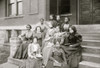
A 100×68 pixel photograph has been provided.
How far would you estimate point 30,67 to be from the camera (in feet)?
21.5

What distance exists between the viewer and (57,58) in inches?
259

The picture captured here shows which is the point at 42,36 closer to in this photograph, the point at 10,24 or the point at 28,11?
the point at 28,11

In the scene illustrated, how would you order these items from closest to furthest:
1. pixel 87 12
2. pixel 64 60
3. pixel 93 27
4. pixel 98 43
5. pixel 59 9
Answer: pixel 64 60 → pixel 98 43 → pixel 93 27 → pixel 87 12 → pixel 59 9

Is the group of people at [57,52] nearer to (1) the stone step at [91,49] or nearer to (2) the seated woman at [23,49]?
(1) the stone step at [91,49]

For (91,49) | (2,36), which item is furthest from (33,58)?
(2,36)

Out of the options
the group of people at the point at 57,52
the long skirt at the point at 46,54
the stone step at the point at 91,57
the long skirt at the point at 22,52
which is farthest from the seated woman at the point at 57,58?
Result: the long skirt at the point at 22,52

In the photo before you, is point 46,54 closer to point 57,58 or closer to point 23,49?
point 57,58

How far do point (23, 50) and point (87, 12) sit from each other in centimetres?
482

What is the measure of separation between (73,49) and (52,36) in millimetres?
1344

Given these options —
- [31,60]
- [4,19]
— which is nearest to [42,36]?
[31,60]

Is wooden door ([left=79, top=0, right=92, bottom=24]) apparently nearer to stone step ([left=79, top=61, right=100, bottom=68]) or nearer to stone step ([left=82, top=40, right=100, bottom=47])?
stone step ([left=82, top=40, right=100, bottom=47])

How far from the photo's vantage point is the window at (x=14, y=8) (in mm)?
13500

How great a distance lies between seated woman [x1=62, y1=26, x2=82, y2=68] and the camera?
653cm

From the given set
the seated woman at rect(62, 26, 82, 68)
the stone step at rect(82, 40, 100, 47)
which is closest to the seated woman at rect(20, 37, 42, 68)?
the seated woman at rect(62, 26, 82, 68)
